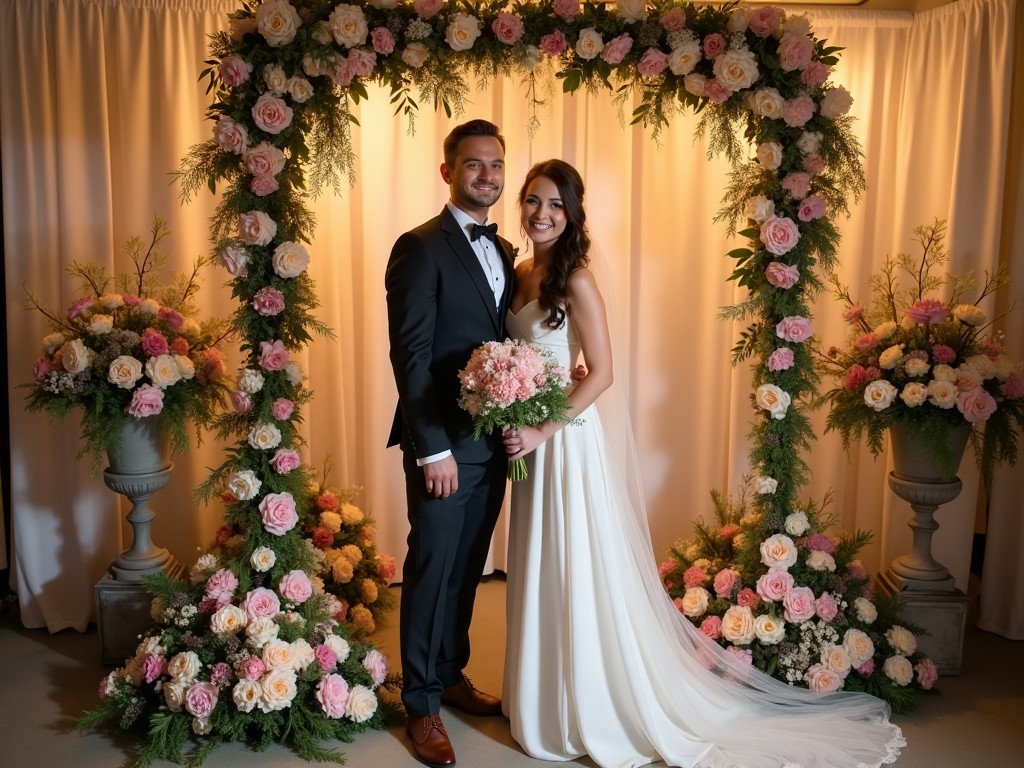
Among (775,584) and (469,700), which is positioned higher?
(775,584)

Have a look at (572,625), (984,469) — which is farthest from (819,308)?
(572,625)

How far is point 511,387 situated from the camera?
2648 millimetres

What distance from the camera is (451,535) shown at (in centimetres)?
309

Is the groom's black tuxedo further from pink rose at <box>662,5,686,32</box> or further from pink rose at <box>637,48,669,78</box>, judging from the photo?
pink rose at <box>662,5,686,32</box>

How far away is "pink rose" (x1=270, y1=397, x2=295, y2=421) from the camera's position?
3307 mm

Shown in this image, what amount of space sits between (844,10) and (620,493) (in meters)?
2.79

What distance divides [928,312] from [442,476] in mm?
2170

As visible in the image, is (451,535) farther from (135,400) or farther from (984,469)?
(984,469)

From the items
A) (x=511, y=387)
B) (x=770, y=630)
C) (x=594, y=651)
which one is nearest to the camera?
(x=511, y=387)

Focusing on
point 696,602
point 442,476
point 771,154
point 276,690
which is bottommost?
point 276,690

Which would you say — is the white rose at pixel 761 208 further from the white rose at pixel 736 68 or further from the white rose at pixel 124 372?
the white rose at pixel 124 372

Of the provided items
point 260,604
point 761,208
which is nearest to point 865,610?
point 761,208

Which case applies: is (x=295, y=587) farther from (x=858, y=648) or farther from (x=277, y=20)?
(x=858, y=648)

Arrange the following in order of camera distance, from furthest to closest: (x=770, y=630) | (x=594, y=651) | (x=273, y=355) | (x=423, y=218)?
(x=423, y=218) → (x=770, y=630) → (x=273, y=355) → (x=594, y=651)
